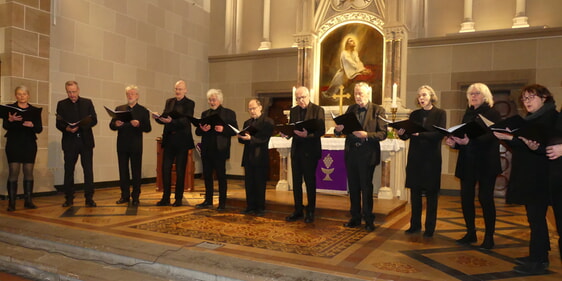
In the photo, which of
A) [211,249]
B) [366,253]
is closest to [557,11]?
[366,253]

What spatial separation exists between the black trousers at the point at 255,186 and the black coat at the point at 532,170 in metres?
2.65

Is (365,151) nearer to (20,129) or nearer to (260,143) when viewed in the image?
(260,143)

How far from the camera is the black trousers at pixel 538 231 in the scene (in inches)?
110

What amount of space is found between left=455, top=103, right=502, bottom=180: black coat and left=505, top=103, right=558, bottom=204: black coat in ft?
1.75

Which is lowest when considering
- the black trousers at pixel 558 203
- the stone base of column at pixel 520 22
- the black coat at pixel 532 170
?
the black trousers at pixel 558 203

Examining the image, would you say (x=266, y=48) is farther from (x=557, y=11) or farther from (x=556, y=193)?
(x=556, y=193)

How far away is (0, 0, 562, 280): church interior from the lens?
10.1ft

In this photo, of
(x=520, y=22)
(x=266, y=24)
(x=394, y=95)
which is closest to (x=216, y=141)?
(x=394, y=95)

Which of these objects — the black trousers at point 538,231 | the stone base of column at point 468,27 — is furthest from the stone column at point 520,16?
the black trousers at point 538,231

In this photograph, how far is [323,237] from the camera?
→ 12.3ft

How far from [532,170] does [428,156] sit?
3.57 ft

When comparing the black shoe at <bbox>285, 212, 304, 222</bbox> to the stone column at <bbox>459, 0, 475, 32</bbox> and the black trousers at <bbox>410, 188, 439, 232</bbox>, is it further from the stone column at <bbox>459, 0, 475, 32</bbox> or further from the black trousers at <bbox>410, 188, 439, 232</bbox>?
the stone column at <bbox>459, 0, 475, 32</bbox>

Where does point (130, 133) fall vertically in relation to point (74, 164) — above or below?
above

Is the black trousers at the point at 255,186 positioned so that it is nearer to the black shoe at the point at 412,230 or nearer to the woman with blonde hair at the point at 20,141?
the black shoe at the point at 412,230
